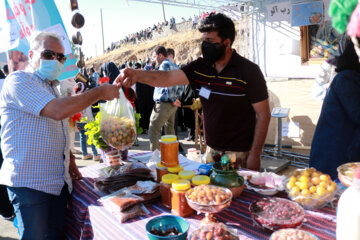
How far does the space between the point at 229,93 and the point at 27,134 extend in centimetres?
158

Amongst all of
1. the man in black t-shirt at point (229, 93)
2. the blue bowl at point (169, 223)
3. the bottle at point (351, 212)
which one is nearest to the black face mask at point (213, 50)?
the man in black t-shirt at point (229, 93)

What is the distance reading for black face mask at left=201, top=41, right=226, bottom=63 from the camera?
7.54 ft

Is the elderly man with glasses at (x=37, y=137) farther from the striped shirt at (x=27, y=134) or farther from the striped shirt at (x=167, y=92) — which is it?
the striped shirt at (x=167, y=92)

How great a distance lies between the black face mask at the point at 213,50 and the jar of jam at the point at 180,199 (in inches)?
50.0

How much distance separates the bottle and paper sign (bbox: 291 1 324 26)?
4.95 meters

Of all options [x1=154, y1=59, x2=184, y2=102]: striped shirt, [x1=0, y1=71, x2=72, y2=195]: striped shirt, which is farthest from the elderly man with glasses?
[x1=154, y1=59, x2=184, y2=102]: striped shirt

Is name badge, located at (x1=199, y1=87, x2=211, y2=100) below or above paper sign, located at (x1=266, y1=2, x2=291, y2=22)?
below

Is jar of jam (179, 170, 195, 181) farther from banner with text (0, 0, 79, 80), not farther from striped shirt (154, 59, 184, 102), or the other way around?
striped shirt (154, 59, 184, 102)

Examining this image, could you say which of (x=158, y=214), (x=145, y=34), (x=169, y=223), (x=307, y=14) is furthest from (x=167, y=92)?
(x=145, y=34)

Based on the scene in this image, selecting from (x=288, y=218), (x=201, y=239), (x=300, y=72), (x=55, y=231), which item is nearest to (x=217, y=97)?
(x=288, y=218)

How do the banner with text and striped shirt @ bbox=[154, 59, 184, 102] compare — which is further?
striped shirt @ bbox=[154, 59, 184, 102]

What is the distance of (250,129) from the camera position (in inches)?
94.9

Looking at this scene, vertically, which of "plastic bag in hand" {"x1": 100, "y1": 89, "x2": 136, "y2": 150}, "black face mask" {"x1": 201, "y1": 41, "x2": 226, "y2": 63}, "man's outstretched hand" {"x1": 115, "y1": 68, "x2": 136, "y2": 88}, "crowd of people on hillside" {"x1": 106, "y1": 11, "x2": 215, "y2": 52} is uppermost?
"crowd of people on hillside" {"x1": 106, "y1": 11, "x2": 215, "y2": 52}

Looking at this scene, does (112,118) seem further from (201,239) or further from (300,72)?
(300,72)
